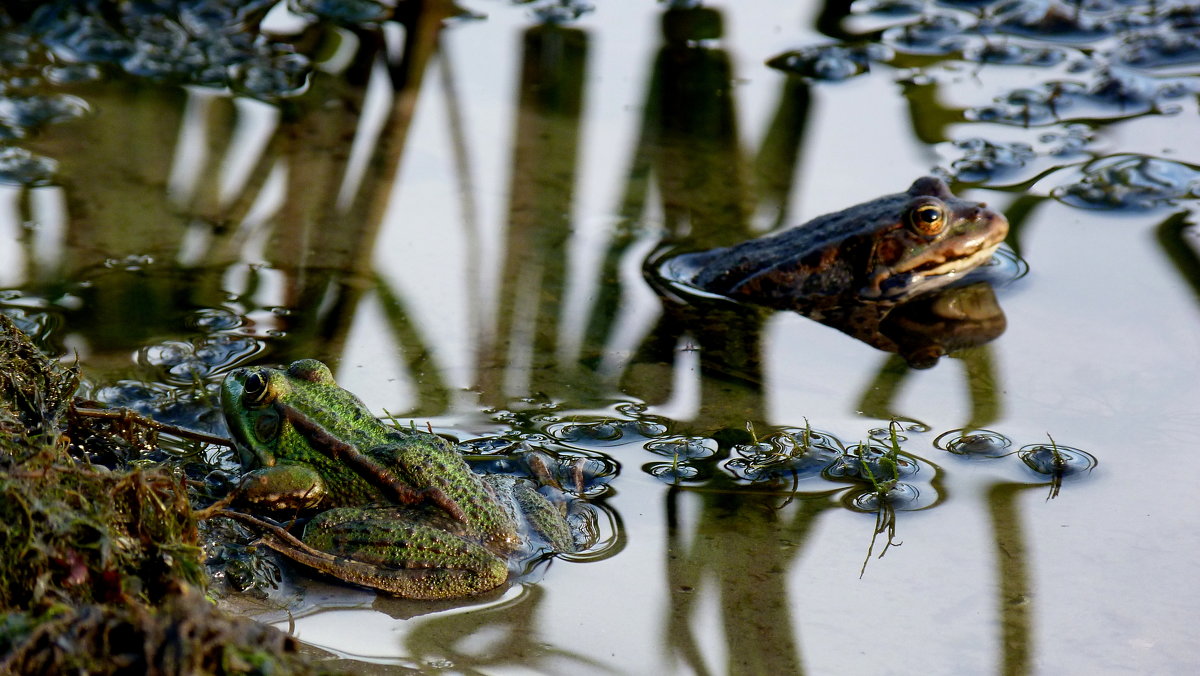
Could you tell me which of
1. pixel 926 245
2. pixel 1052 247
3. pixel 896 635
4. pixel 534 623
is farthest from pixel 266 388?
pixel 1052 247

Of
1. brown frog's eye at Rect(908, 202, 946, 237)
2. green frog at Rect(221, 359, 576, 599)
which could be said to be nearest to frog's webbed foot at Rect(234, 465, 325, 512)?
green frog at Rect(221, 359, 576, 599)

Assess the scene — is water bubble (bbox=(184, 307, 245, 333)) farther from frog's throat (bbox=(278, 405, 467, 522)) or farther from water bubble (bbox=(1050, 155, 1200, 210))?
water bubble (bbox=(1050, 155, 1200, 210))

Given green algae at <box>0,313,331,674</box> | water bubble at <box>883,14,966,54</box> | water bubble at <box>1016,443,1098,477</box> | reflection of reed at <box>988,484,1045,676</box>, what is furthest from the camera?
water bubble at <box>883,14,966,54</box>

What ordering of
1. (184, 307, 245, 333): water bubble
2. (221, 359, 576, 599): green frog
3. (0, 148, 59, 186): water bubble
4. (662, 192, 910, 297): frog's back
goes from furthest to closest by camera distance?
1. (0, 148, 59, 186): water bubble
2. (662, 192, 910, 297): frog's back
3. (184, 307, 245, 333): water bubble
4. (221, 359, 576, 599): green frog

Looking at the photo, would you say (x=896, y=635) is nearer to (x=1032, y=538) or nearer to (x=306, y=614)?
(x=1032, y=538)

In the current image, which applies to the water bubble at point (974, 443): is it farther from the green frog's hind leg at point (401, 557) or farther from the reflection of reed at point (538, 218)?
the green frog's hind leg at point (401, 557)

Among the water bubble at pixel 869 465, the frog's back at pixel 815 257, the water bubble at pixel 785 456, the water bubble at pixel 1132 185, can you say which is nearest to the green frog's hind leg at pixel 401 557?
the water bubble at pixel 785 456

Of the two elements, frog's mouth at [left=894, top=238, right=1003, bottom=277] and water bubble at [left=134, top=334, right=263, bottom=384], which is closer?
water bubble at [left=134, top=334, right=263, bottom=384]

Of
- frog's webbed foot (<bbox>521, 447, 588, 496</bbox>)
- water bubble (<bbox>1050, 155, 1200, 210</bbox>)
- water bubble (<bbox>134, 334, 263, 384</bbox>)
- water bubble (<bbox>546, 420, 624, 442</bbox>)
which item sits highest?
water bubble (<bbox>1050, 155, 1200, 210</bbox>)
